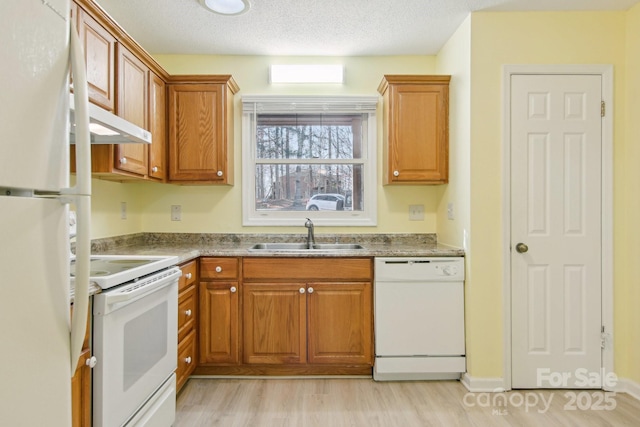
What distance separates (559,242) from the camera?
2.26 metres

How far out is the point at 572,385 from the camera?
226 cm

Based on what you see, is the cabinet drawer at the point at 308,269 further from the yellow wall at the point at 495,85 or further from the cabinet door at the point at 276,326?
the yellow wall at the point at 495,85

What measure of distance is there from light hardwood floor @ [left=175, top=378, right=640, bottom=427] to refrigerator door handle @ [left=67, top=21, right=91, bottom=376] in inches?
54.2

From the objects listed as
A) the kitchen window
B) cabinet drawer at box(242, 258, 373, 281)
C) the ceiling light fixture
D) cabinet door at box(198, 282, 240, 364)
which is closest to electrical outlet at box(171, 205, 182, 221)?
the kitchen window

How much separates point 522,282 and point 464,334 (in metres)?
0.52

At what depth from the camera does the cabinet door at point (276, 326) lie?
2.38 m

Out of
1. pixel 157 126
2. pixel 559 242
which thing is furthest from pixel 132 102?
pixel 559 242

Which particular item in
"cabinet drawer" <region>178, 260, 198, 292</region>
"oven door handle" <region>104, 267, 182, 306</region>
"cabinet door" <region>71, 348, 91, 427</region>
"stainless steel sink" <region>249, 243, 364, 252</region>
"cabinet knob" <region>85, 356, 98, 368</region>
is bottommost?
"cabinet door" <region>71, 348, 91, 427</region>

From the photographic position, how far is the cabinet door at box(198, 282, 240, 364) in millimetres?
2383

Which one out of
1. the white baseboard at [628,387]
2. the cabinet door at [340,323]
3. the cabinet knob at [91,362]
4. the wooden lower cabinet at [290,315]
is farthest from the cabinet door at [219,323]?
the white baseboard at [628,387]

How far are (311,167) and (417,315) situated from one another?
1.53 metres

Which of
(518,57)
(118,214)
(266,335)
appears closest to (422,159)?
(518,57)

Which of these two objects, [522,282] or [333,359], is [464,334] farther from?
[333,359]

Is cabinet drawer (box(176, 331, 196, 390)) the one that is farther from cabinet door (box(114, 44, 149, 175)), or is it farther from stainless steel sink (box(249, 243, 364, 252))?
cabinet door (box(114, 44, 149, 175))
